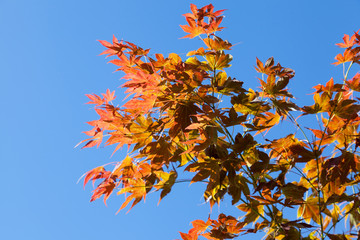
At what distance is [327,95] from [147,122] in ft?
2.31

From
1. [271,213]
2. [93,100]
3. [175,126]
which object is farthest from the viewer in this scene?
[93,100]

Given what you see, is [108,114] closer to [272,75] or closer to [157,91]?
[157,91]

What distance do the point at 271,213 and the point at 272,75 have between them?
522 mm

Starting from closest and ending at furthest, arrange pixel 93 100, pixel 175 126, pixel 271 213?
1. pixel 175 126
2. pixel 271 213
3. pixel 93 100

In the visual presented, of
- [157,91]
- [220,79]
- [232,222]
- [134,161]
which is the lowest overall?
[232,222]

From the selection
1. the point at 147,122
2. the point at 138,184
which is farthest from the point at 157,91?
the point at 138,184

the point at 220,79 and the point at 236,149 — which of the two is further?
the point at 220,79

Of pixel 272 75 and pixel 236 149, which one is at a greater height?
pixel 272 75

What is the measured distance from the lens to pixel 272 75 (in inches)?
58.8

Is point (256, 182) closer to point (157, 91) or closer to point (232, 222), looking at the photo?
point (232, 222)

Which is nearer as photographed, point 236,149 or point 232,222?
point 236,149

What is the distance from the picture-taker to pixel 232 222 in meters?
1.49

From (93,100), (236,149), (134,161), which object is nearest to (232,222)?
(236,149)

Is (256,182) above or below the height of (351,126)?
below
